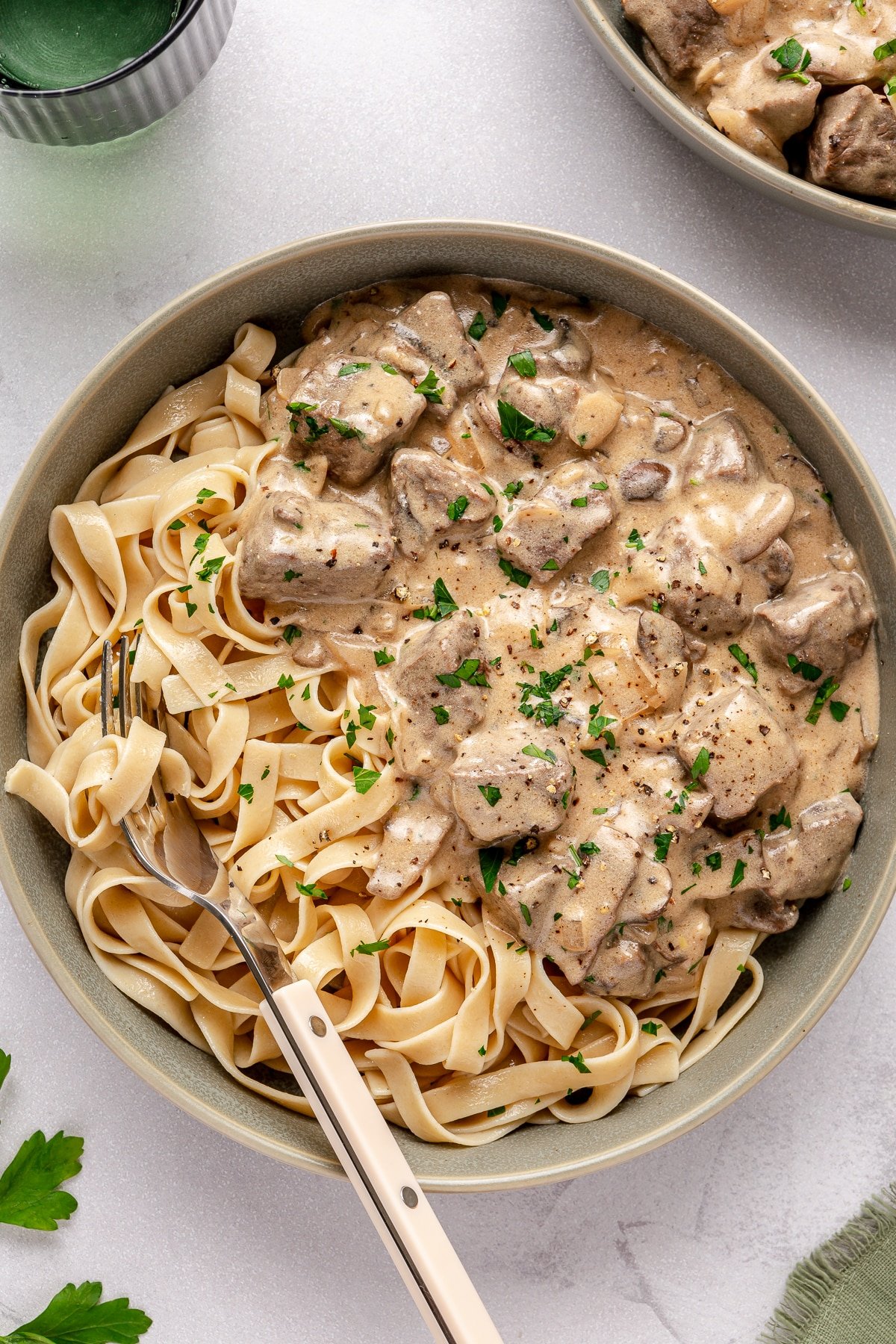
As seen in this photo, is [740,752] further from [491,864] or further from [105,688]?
[105,688]

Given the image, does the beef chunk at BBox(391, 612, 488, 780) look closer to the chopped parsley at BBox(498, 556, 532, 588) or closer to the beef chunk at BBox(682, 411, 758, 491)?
the chopped parsley at BBox(498, 556, 532, 588)

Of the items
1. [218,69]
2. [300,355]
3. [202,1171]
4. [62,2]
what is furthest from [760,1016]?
[62,2]

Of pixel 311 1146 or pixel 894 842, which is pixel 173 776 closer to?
pixel 311 1146

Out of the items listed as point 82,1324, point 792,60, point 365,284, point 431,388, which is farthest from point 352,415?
point 82,1324

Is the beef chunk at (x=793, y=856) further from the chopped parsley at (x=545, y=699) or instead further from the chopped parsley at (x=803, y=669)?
the chopped parsley at (x=545, y=699)

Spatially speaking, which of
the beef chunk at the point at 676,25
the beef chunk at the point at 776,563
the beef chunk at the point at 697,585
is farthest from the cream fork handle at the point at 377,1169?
the beef chunk at the point at 676,25

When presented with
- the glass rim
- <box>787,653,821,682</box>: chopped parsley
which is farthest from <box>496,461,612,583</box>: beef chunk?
the glass rim
